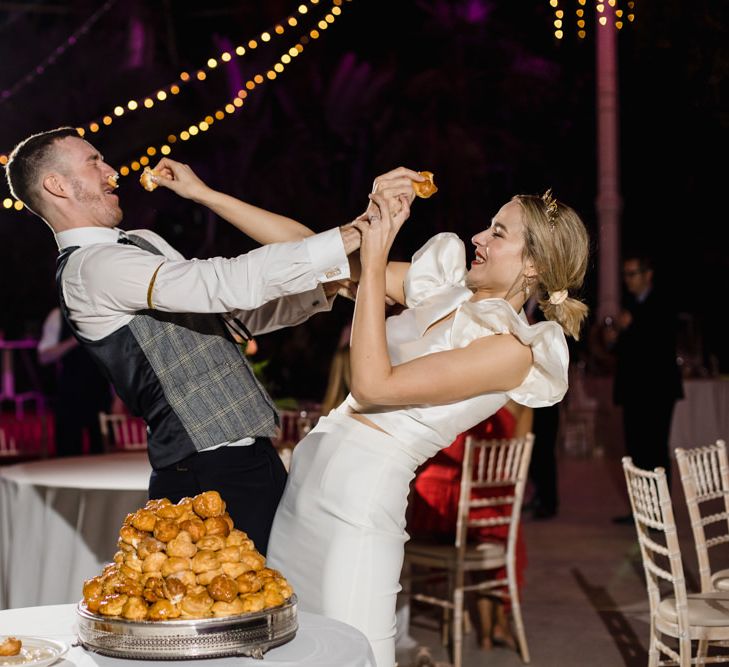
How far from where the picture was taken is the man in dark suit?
695 cm

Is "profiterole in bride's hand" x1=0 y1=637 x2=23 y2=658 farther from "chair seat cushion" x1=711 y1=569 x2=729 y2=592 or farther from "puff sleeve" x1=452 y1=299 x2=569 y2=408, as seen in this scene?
"chair seat cushion" x1=711 y1=569 x2=729 y2=592

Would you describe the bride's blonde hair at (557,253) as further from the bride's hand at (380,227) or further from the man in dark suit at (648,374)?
the man in dark suit at (648,374)

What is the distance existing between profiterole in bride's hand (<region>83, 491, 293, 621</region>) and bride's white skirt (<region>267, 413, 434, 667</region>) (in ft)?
1.54

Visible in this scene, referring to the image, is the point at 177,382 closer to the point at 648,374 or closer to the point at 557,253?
the point at 557,253

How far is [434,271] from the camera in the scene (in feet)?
8.11


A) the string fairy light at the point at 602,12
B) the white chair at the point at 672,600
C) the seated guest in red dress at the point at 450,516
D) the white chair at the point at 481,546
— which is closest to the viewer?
the white chair at the point at 672,600

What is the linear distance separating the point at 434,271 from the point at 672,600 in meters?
1.63

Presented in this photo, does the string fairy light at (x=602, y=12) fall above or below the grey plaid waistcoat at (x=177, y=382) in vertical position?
above

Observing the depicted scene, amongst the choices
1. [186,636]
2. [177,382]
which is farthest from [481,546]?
[186,636]

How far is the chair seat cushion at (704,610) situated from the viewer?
10.7 ft

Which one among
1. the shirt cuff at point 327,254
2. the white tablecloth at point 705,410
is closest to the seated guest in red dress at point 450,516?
the shirt cuff at point 327,254

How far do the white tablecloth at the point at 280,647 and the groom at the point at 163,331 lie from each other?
1.78 feet

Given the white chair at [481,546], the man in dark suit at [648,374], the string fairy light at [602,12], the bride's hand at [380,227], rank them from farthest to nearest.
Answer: the man in dark suit at [648,374] → the string fairy light at [602,12] → the white chair at [481,546] → the bride's hand at [380,227]

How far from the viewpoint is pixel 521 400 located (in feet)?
7.67
